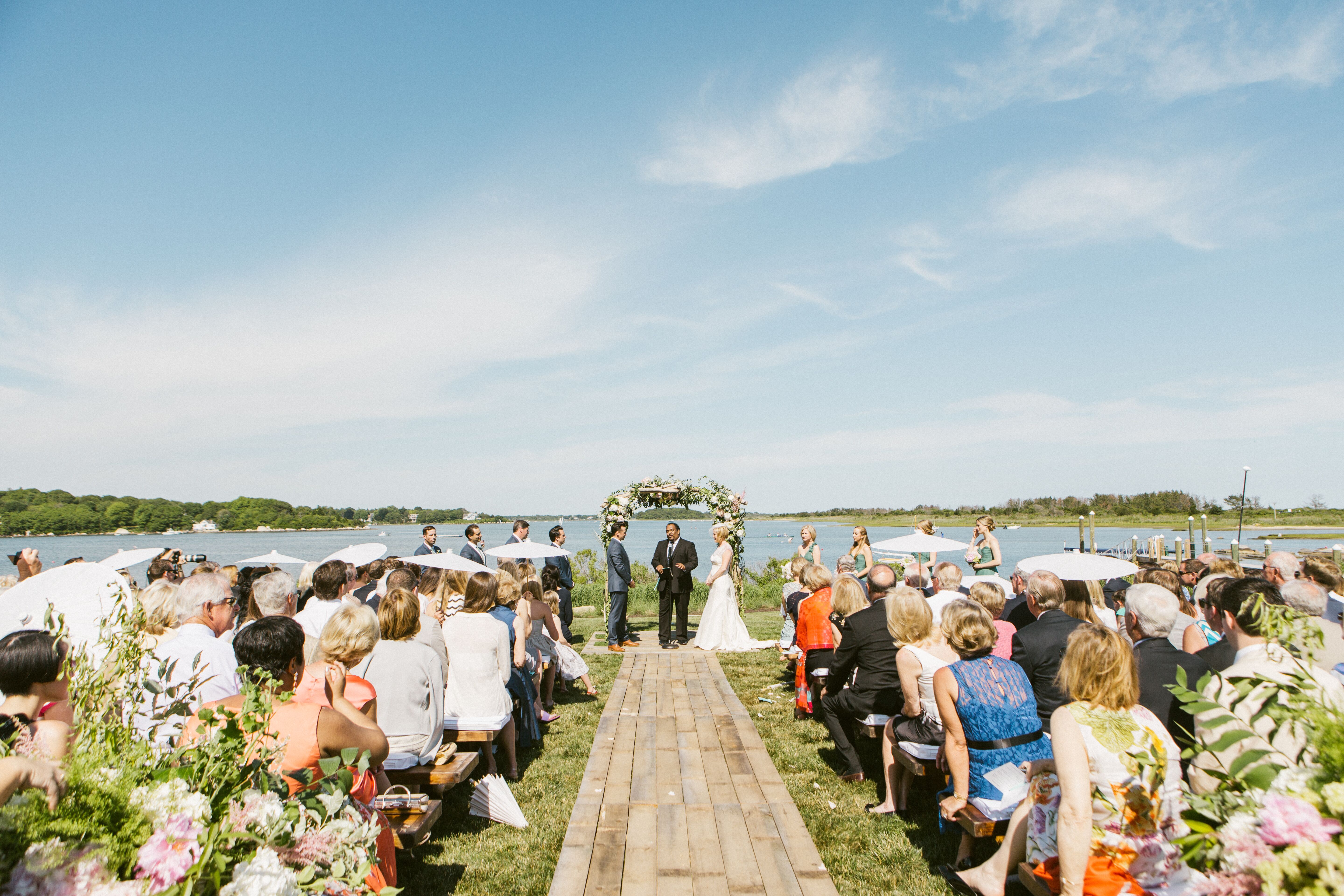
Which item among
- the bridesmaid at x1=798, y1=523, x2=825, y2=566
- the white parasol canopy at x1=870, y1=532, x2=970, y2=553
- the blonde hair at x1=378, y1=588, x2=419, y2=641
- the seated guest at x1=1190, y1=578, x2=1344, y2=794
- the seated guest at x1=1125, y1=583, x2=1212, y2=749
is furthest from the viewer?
the bridesmaid at x1=798, y1=523, x2=825, y2=566

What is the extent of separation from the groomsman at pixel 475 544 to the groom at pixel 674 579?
2.53 metres

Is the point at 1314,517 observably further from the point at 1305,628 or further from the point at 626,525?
the point at 1305,628

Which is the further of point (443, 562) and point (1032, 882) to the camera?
point (443, 562)

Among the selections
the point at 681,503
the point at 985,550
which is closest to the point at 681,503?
the point at 681,503

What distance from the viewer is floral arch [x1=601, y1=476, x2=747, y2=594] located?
519 inches

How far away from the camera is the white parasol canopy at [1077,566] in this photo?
6266 mm

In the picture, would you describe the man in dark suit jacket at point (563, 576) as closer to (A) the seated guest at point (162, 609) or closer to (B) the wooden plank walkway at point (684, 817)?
(B) the wooden plank walkway at point (684, 817)

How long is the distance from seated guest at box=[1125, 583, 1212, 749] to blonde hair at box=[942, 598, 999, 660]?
2.12 feet

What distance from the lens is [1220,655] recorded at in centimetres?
367

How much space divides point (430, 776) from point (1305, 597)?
17.4 ft

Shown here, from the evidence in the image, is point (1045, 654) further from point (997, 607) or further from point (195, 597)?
point (195, 597)

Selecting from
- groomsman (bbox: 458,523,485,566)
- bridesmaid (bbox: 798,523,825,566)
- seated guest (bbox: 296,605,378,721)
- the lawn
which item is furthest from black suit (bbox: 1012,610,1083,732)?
groomsman (bbox: 458,523,485,566)

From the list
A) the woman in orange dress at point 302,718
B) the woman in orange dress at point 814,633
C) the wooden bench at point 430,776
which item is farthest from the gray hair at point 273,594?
the woman in orange dress at point 814,633

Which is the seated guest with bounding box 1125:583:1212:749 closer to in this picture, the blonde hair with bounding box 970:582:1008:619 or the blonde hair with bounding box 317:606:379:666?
the blonde hair with bounding box 970:582:1008:619
